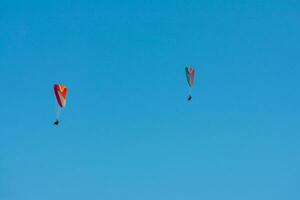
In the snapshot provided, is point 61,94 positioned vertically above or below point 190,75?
A: below

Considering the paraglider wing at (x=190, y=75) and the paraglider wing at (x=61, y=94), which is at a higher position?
the paraglider wing at (x=190, y=75)

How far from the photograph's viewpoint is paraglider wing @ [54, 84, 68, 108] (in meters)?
52.0

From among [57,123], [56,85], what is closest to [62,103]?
[56,85]

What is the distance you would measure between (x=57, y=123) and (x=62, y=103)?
29.6ft

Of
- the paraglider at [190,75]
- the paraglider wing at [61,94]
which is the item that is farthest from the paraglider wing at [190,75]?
the paraglider wing at [61,94]

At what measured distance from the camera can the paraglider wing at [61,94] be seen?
52.0 metres

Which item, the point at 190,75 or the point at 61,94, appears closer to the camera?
the point at 61,94

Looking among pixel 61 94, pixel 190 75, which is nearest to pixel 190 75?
pixel 190 75

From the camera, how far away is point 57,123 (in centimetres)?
4344

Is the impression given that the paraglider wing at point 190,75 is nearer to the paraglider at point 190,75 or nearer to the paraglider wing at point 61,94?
the paraglider at point 190,75

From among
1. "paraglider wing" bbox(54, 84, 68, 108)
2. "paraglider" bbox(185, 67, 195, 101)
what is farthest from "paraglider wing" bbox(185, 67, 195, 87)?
"paraglider wing" bbox(54, 84, 68, 108)

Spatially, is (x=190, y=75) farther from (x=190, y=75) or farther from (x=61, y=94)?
(x=61, y=94)

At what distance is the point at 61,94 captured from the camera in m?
52.8

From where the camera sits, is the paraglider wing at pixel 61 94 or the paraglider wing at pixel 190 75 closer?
the paraglider wing at pixel 61 94
